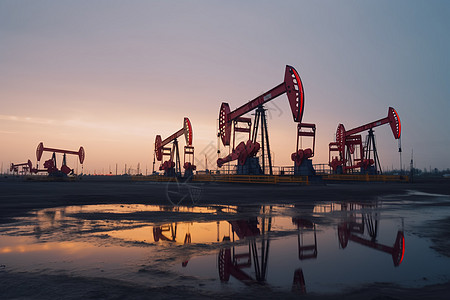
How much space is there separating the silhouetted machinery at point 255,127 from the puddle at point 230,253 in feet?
62.3

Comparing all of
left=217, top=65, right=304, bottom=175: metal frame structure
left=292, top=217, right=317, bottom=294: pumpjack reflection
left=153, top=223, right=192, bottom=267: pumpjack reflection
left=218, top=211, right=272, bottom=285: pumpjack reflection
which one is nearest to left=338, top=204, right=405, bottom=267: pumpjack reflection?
left=292, top=217, right=317, bottom=294: pumpjack reflection

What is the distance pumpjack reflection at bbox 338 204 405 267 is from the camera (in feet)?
14.2

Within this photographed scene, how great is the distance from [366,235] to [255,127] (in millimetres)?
27384

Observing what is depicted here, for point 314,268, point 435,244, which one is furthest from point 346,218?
point 314,268

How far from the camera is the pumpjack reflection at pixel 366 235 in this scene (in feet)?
14.2

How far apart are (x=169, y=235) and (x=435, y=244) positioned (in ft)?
15.0

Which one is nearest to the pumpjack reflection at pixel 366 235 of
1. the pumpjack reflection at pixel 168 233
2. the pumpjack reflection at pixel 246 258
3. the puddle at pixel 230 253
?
the puddle at pixel 230 253

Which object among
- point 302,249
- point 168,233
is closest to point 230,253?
point 302,249

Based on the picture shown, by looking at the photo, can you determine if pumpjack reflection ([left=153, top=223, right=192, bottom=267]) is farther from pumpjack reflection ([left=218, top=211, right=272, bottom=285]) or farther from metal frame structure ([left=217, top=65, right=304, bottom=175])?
metal frame structure ([left=217, top=65, right=304, bottom=175])

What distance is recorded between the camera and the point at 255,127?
3256 cm

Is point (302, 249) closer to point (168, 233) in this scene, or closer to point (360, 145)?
point (168, 233)

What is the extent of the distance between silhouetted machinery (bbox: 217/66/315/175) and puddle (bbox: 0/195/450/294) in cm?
1898

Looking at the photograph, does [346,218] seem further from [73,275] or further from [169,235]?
[73,275]

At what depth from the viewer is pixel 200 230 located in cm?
591
